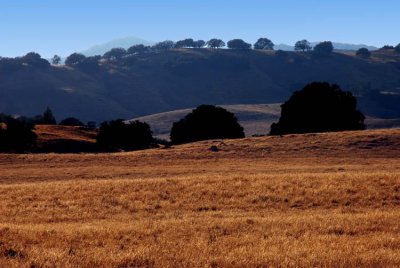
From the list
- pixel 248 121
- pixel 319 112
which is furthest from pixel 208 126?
pixel 248 121

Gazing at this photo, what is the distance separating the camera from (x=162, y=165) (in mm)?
32188

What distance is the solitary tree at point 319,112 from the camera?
190 ft

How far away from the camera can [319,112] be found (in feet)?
190

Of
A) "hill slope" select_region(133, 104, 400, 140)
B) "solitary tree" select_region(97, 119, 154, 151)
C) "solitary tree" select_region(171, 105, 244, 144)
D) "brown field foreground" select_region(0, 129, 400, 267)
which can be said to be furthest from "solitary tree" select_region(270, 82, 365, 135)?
Answer: "hill slope" select_region(133, 104, 400, 140)

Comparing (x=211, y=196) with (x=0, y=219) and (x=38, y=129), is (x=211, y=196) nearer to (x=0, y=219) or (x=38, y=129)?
(x=0, y=219)

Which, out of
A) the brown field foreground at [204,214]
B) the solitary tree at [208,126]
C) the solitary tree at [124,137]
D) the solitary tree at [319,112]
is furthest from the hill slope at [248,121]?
the brown field foreground at [204,214]

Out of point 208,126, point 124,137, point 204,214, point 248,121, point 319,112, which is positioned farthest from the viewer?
point 248,121

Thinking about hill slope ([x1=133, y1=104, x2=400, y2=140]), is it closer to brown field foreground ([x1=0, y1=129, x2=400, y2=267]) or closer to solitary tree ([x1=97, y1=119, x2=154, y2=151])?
solitary tree ([x1=97, y1=119, x2=154, y2=151])

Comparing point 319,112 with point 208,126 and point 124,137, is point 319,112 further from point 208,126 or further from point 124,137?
point 124,137

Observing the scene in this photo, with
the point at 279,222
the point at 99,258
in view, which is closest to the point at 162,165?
the point at 279,222

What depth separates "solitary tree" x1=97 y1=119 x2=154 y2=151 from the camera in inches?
2362

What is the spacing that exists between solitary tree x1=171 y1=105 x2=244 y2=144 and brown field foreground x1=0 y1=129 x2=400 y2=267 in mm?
26580

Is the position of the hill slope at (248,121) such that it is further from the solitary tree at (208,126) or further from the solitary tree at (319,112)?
the solitary tree at (319,112)

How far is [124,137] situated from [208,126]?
28.3 ft
